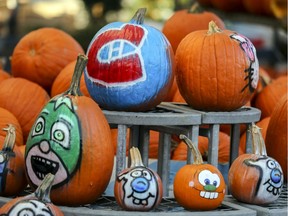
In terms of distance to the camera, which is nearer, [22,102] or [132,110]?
[132,110]

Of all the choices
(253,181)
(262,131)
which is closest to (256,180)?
(253,181)

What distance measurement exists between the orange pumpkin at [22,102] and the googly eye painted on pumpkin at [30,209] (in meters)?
1.41

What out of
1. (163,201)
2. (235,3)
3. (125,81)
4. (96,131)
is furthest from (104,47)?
(235,3)

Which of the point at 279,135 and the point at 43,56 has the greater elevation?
the point at 43,56

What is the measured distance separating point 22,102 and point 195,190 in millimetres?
1439

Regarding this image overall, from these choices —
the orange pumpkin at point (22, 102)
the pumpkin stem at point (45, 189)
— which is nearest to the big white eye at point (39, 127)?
the pumpkin stem at point (45, 189)

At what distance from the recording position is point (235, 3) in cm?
759

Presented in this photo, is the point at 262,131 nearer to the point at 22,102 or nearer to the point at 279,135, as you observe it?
the point at 279,135

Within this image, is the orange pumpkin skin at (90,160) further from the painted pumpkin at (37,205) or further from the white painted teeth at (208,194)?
the white painted teeth at (208,194)

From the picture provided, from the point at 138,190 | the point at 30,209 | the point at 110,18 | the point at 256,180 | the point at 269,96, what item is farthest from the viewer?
the point at 110,18

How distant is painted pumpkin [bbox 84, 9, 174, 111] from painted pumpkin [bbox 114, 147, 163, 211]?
0.38m

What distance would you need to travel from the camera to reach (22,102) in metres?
3.98

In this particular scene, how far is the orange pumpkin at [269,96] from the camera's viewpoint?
172 inches

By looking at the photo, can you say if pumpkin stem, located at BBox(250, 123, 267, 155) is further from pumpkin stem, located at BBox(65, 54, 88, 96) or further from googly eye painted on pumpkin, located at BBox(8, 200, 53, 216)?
googly eye painted on pumpkin, located at BBox(8, 200, 53, 216)
